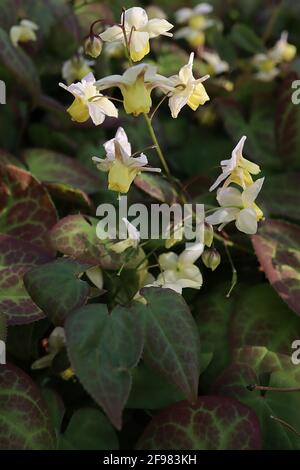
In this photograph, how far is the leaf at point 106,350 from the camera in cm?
76

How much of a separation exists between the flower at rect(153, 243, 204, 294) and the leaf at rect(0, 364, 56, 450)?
0.21 meters

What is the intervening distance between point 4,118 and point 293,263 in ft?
2.14

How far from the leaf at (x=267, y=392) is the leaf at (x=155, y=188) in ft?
0.84

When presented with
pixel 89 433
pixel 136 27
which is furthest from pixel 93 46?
pixel 89 433

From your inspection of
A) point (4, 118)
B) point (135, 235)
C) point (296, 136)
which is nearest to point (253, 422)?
point (135, 235)

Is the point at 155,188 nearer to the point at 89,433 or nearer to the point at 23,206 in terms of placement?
the point at 23,206

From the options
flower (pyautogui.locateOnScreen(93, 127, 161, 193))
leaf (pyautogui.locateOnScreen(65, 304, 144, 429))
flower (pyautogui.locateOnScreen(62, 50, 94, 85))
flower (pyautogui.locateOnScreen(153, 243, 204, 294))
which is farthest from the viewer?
flower (pyautogui.locateOnScreen(62, 50, 94, 85))

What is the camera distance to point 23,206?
3.67ft

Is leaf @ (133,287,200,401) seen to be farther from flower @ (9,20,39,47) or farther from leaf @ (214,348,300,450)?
flower @ (9,20,39,47)

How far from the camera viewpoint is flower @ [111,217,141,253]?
0.94m

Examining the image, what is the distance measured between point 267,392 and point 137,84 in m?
0.42

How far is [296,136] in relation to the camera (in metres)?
1.35

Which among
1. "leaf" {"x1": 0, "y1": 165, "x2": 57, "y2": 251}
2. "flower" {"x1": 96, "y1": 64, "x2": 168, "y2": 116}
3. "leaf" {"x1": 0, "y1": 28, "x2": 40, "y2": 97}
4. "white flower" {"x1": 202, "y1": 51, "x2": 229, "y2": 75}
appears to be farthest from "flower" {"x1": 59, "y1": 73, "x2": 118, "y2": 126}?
"white flower" {"x1": 202, "y1": 51, "x2": 229, "y2": 75}
